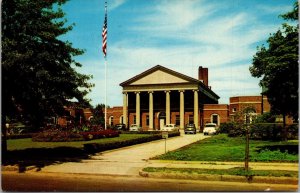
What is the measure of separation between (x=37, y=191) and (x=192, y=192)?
4.52 metres

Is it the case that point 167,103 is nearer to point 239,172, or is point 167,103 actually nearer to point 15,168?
point 15,168

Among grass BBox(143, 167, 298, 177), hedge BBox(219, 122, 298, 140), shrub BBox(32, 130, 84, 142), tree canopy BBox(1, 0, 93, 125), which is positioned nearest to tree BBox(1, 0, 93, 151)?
tree canopy BBox(1, 0, 93, 125)

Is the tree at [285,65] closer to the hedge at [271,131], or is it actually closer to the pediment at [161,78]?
the hedge at [271,131]

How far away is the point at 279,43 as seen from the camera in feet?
57.4

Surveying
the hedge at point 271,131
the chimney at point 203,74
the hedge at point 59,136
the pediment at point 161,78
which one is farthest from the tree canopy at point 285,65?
the chimney at point 203,74

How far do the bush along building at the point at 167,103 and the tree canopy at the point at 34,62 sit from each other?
48883 mm

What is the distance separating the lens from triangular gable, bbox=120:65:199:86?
67.2m

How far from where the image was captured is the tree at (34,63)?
15.8m

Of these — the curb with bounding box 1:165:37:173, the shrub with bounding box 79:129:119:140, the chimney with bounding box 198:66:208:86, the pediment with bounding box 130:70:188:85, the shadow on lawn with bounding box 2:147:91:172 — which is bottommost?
the curb with bounding box 1:165:37:173

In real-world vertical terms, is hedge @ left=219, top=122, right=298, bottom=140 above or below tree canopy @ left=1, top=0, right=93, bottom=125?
below

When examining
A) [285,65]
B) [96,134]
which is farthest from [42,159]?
[96,134]

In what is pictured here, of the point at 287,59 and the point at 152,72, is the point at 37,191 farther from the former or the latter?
the point at 152,72

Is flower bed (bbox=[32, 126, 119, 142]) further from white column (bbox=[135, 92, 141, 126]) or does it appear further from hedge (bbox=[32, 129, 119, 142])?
white column (bbox=[135, 92, 141, 126])

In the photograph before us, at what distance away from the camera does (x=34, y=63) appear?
16781 millimetres
